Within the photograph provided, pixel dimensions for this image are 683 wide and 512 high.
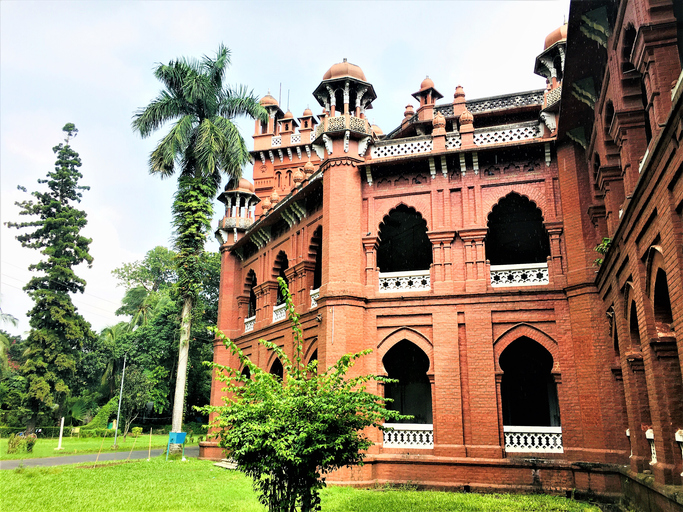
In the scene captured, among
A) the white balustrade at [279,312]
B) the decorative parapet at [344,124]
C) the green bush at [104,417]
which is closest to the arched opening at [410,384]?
the white balustrade at [279,312]

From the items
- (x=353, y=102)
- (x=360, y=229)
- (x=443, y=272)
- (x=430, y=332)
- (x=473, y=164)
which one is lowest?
(x=430, y=332)

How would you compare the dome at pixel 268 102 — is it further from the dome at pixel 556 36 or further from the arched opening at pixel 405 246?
the dome at pixel 556 36

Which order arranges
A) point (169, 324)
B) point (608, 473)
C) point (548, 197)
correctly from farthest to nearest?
point (169, 324)
point (548, 197)
point (608, 473)

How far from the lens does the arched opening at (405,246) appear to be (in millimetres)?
17578

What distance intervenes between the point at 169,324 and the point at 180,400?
18.1 meters

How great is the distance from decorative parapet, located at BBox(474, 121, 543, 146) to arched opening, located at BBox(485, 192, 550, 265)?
7.33ft

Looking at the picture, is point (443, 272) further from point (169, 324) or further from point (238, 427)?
point (169, 324)

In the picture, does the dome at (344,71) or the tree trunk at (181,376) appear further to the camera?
the tree trunk at (181,376)

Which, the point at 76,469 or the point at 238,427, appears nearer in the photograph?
the point at 238,427

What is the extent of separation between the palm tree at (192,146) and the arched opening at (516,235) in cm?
1073

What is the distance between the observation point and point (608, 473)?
446 inches

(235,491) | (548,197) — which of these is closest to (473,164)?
(548,197)

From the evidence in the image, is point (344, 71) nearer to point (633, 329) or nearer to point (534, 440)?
point (633, 329)

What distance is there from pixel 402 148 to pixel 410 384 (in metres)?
7.37
